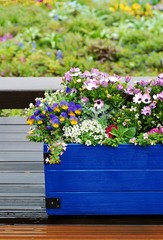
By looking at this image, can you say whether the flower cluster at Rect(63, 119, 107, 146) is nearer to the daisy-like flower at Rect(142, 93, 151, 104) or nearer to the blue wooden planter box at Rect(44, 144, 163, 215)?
the blue wooden planter box at Rect(44, 144, 163, 215)

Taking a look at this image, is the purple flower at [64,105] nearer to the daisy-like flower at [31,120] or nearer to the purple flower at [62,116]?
the purple flower at [62,116]

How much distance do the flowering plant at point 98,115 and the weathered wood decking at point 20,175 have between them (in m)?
0.36

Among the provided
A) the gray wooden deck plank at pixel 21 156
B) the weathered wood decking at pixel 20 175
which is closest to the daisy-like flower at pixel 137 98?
the weathered wood decking at pixel 20 175

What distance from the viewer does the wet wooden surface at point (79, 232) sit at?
3.08 m

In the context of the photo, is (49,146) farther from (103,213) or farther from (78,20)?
(78,20)

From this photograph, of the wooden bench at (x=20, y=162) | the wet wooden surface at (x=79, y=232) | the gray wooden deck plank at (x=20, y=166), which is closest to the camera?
the wet wooden surface at (x=79, y=232)

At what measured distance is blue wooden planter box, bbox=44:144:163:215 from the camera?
3266 millimetres

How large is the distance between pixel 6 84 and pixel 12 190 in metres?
0.84

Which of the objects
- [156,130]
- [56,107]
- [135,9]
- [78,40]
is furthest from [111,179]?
[135,9]

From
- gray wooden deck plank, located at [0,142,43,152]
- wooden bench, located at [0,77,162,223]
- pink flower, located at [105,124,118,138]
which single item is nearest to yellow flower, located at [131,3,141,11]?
wooden bench, located at [0,77,162,223]

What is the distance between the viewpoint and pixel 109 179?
3.28m

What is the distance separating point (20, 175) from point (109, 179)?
840mm

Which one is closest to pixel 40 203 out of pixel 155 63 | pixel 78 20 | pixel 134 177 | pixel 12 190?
pixel 12 190

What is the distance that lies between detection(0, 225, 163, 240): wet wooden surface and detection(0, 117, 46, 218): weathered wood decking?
0.20 m
